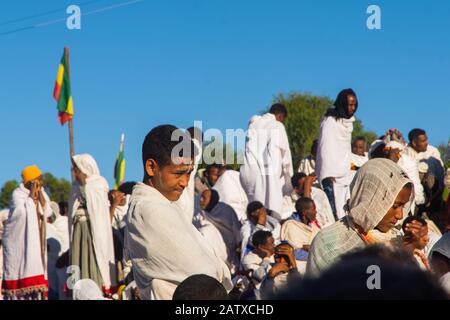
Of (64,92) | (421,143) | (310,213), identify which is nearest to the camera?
(310,213)

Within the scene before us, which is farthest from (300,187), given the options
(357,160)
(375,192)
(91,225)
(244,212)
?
(375,192)

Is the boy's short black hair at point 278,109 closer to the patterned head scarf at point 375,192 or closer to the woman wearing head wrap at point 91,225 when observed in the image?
the woman wearing head wrap at point 91,225

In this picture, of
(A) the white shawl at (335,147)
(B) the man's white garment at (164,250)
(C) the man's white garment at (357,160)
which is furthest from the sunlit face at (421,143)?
(B) the man's white garment at (164,250)

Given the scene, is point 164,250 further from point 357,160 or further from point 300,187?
point 357,160

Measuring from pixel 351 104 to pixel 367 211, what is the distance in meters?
6.86

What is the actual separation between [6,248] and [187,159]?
829 cm

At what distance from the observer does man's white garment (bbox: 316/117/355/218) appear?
1168cm

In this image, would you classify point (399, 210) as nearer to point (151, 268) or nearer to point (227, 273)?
point (227, 273)

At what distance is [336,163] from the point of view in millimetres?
11727

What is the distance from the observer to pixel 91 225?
1180 centimetres

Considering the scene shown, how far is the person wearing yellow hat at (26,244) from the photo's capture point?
12211 mm

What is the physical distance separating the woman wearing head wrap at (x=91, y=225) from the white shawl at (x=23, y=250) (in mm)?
629

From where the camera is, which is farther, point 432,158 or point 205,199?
point 432,158
